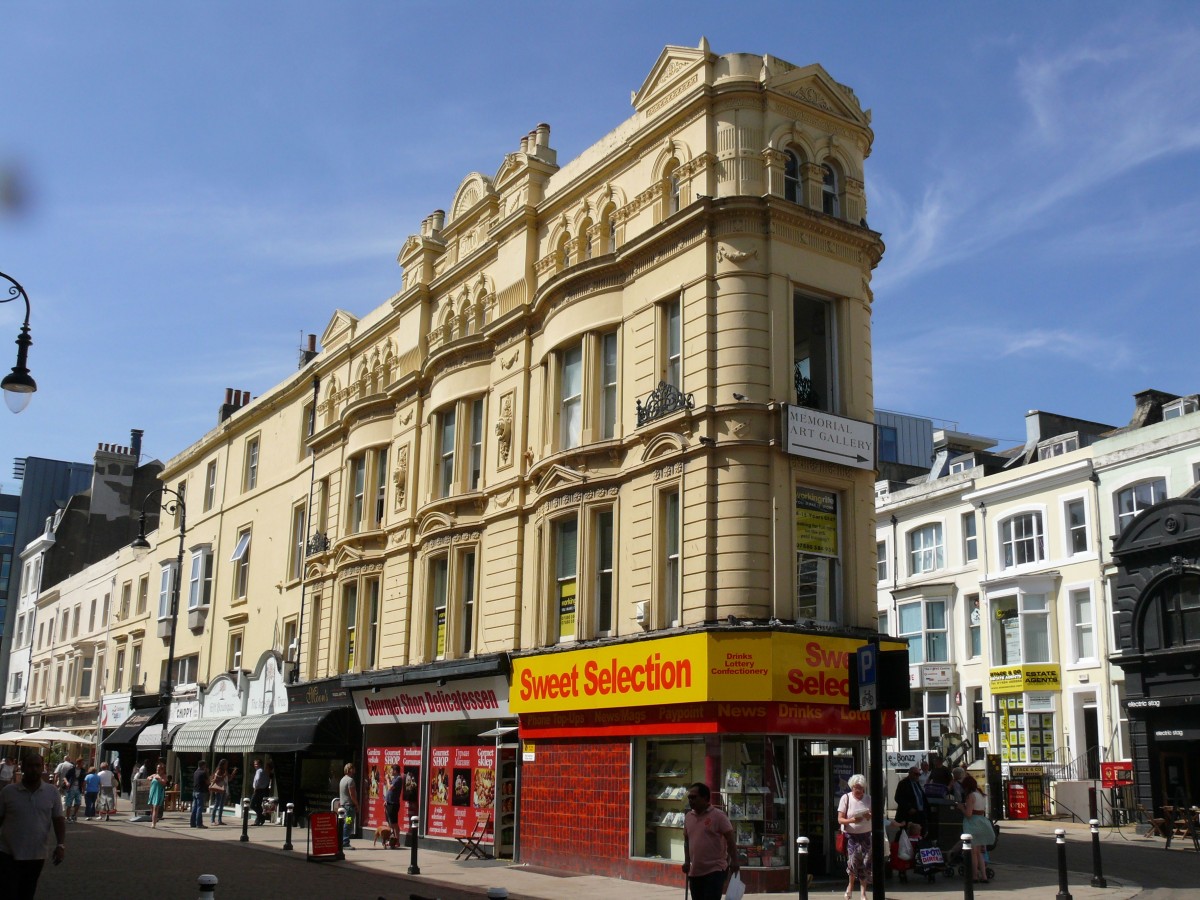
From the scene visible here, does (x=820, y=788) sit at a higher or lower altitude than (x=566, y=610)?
lower

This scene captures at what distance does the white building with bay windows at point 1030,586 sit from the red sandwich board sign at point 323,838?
16042 mm

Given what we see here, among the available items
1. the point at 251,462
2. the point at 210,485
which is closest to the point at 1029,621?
the point at 251,462

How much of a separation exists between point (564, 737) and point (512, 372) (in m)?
8.24

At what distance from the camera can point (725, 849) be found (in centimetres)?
1174

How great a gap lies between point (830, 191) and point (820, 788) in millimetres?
10617

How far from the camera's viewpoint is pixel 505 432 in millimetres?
25422

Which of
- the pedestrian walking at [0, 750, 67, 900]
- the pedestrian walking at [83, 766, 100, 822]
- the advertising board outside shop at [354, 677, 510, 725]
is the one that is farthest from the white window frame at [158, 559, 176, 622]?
the pedestrian walking at [0, 750, 67, 900]

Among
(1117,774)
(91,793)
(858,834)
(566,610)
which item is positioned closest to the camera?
(858,834)

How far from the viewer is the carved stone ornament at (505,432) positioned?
83.3ft

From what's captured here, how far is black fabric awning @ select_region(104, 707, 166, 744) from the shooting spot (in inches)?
1671

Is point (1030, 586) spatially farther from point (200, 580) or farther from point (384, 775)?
point (200, 580)

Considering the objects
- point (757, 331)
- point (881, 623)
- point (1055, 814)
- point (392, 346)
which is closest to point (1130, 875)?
point (757, 331)

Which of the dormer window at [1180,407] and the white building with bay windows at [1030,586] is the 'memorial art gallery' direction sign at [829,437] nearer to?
the white building with bay windows at [1030,586]

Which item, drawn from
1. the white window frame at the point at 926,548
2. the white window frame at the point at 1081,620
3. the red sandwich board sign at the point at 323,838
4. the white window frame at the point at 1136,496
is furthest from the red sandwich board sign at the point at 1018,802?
the red sandwich board sign at the point at 323,838
